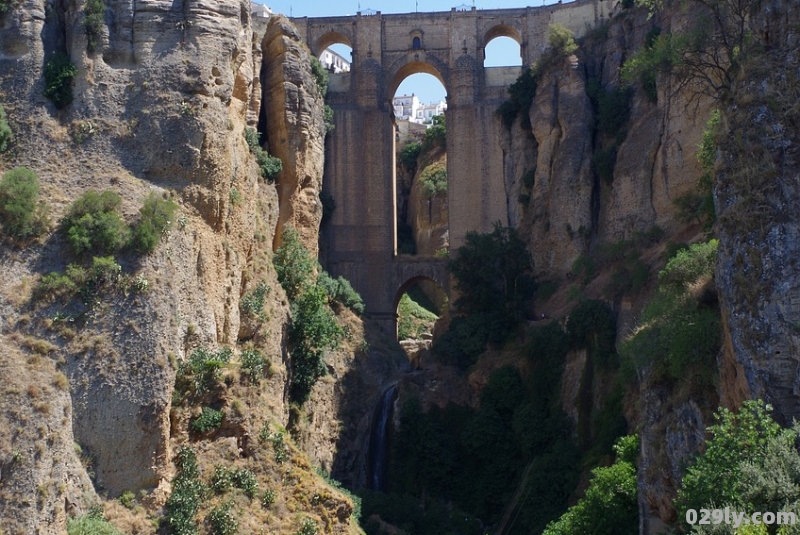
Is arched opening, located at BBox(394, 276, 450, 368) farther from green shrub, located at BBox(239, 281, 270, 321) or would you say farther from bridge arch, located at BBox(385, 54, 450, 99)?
green shrub, located at BBox(239, 281, 270, 321)

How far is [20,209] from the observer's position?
2312 cm

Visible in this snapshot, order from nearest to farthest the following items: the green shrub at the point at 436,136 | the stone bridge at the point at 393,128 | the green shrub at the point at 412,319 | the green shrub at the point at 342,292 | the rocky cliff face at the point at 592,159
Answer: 1. the rocky cliff face at the point at 592,159
2. the green shrub at the point at 342,292
3. the stone bridge at the point at 393,128
4. the green shrub at the point at 412,319
5. the green shrub at the point at 436,136

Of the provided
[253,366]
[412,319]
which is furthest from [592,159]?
[253,366]

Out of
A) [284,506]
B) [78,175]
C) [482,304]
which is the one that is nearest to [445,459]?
[482,304]

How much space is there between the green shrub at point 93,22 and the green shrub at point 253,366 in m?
8.57

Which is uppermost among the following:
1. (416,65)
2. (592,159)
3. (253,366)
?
(416,65)

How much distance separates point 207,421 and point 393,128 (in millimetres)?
24294

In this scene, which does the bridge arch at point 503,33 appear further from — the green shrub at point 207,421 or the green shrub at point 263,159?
the green shrub at point 207,421

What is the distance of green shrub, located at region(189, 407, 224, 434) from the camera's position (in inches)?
944

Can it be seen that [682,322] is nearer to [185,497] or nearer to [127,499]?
[185,497]

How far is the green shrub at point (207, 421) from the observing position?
23969 mm

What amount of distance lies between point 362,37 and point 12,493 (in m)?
31.0

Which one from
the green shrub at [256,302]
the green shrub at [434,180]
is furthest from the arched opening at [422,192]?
the green shrub at [256,302]

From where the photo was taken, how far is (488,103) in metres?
44.8
